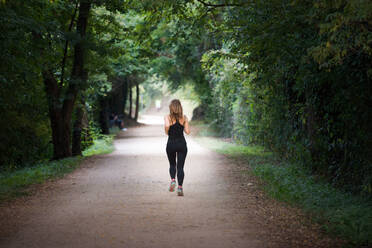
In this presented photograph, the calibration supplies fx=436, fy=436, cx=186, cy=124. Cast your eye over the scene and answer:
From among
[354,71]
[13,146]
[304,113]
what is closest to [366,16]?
[354,71]

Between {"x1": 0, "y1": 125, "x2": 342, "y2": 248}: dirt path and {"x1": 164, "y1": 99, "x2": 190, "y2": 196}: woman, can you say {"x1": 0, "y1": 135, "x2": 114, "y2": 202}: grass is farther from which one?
{"x1": 164, "y1": 99, "x2": 190, "y2": 196}: woman

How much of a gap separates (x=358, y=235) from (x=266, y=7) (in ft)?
15.0

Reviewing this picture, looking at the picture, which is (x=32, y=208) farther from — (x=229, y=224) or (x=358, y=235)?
(x=358, y=235)

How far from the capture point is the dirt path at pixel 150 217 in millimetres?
5820

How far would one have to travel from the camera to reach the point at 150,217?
7.08 m

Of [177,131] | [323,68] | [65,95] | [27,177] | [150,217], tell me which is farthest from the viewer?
[65,95]

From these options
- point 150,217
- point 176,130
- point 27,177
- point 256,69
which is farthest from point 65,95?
point 150,217

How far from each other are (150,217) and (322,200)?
2.96m

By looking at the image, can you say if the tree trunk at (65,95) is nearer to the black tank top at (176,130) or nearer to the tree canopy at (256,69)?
the tree canopy at (256,69)

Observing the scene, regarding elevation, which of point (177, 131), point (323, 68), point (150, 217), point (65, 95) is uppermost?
point (323, 68)

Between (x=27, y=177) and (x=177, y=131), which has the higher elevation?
(x=177, y=131)

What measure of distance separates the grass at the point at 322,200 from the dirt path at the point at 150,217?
12.1 inches

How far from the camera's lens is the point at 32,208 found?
8102 mm

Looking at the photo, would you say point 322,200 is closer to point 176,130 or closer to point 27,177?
point 176,130
